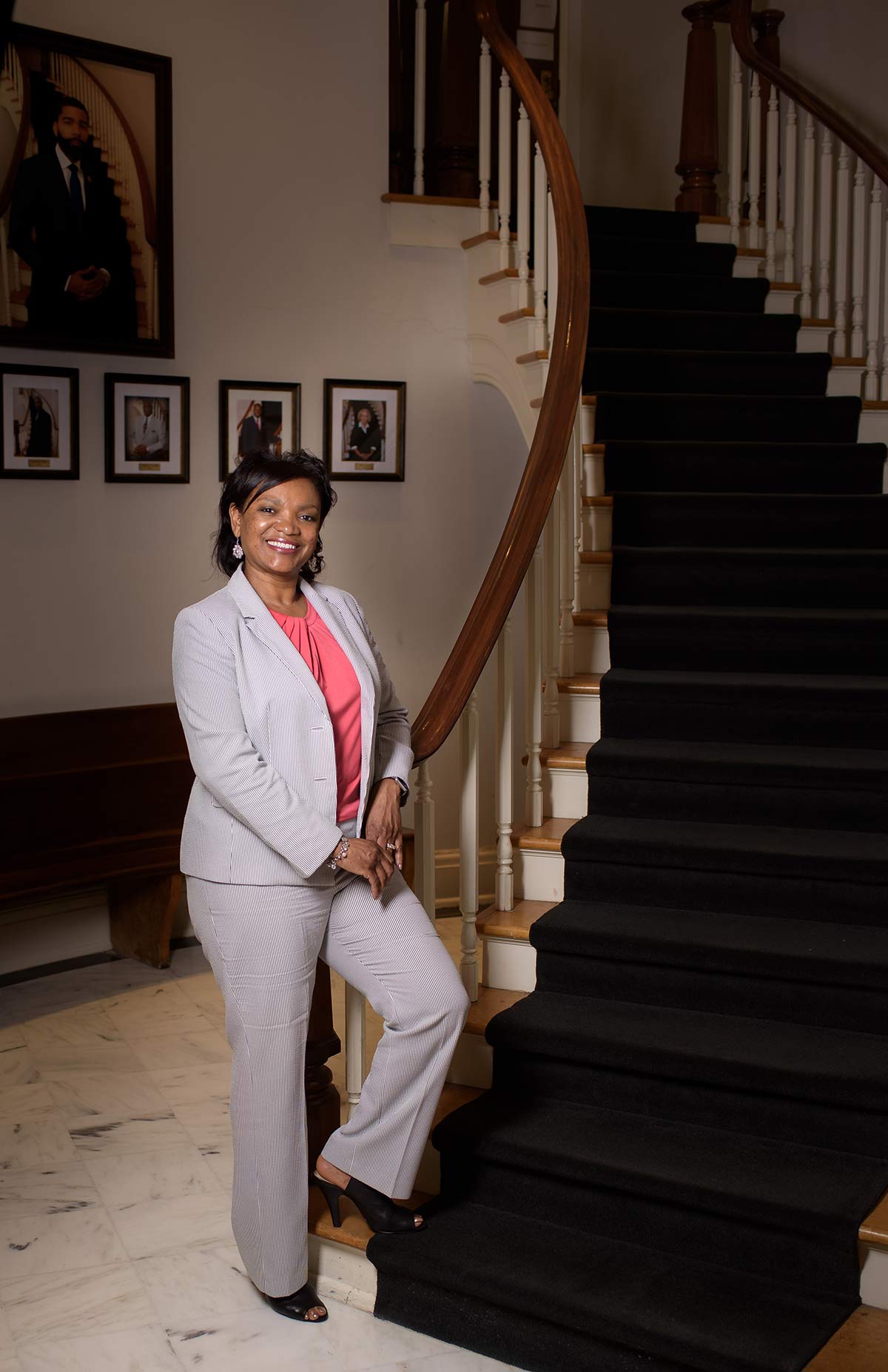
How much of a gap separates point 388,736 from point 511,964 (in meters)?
0.78

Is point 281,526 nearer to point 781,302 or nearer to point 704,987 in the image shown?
point 704,987

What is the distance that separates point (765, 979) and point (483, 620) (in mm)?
1087

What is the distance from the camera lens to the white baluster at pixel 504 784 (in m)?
3.30

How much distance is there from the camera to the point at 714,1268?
2.58 m

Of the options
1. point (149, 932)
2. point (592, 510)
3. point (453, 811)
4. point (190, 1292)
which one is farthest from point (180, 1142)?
point (453, 811)

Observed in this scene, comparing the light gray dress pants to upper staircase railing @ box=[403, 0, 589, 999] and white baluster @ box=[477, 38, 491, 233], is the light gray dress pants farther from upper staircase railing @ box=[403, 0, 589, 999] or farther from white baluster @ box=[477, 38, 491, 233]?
white baluster @ box=[477, 38, 491, 233]

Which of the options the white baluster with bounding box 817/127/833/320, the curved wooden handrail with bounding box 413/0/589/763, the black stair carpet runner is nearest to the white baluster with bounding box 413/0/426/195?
the curved wooden handrail with bounding box 413/0/589/763

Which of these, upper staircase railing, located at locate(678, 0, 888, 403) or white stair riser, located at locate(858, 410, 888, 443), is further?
upper staircase railing, located at locate(678, 0, 888, 403)

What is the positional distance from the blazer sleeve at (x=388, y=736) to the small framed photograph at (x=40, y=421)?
242 cm

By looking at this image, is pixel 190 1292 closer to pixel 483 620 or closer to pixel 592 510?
pixel 483 620

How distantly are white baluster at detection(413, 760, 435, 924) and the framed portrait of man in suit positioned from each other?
8.80 ft

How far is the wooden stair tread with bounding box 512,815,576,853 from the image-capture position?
3.41m

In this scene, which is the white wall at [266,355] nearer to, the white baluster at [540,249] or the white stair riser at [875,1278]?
the white baluster at [540,249]

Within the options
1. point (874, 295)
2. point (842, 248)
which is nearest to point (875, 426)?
point (874, 295)
